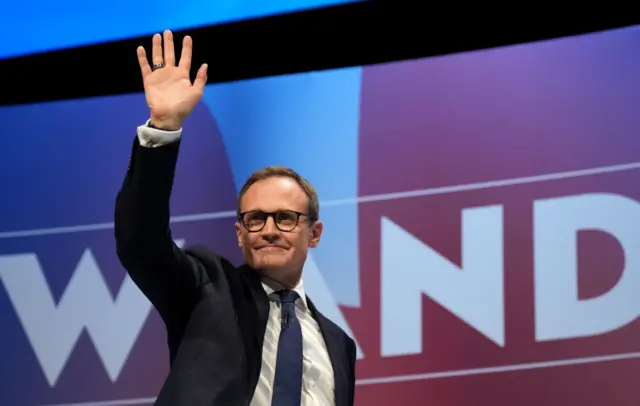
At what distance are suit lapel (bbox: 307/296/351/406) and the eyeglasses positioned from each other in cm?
26

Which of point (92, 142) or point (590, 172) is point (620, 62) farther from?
point (92, 142)

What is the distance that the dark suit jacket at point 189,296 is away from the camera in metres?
1.85

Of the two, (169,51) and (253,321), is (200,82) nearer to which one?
(169,51)

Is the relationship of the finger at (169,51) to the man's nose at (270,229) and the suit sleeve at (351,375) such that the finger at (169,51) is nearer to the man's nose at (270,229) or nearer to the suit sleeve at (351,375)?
the man's nose at (270,229)

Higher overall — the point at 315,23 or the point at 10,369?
the point at 315,23

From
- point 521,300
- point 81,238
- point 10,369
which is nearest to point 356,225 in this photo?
point 521,300

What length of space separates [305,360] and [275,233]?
0.30 metres

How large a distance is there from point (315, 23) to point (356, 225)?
85 centimetres

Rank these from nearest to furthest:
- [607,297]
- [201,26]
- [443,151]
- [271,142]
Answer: [607,297]
[443,151]
[271,142]
[201,26]

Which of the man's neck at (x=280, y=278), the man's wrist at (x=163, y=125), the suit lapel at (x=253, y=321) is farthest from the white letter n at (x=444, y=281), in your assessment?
the man's wrist at (x=163, y=125)

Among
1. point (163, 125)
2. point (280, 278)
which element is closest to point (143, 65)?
point (163, 125)

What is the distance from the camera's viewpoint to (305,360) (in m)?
2.16

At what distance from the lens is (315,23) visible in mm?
3656

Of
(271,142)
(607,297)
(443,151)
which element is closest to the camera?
(607,297)
